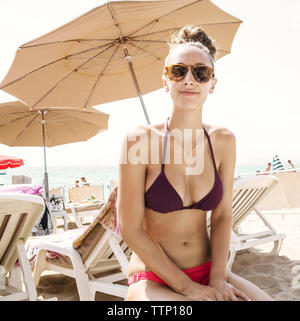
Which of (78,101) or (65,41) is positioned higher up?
(65,41)

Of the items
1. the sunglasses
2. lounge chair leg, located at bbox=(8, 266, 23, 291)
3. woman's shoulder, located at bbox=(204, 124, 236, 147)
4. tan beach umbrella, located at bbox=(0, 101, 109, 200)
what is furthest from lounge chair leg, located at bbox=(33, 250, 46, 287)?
tan beach umbrella, located at bbox=(0, 101, 109, 200)

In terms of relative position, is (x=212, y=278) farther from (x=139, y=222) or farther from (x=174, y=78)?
(x=174, y=78)

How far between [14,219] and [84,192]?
374 inches

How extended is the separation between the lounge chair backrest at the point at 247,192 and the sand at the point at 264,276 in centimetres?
58

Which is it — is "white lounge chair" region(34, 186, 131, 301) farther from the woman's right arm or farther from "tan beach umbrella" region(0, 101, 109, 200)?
"tan beach umbrella" region(0, 101, 109, 200)

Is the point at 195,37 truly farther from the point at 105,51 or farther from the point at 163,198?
the point at 105,51

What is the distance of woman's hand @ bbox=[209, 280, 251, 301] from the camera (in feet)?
3.95

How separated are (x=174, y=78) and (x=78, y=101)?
407 cm

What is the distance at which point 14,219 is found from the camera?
2195 mm

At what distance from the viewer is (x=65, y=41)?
4004 mm

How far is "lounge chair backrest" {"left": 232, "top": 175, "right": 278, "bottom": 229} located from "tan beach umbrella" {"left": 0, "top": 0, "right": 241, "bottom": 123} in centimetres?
208

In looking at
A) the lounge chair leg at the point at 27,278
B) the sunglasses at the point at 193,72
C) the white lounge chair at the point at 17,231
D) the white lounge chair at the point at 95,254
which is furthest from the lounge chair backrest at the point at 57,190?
the sunglasses at the point at 193,72

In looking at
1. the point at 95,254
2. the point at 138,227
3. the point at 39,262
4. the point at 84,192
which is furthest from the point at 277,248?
the point at 84,192
